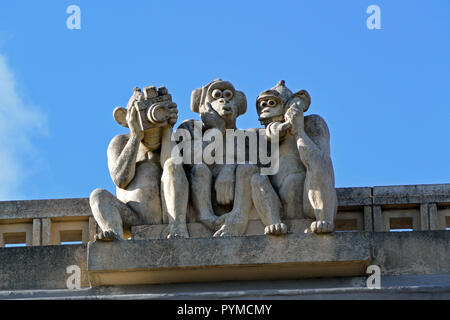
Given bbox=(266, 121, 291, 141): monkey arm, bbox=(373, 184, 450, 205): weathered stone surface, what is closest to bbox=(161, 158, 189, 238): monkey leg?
bbox=(266, 121, 291, 141): monkey arm

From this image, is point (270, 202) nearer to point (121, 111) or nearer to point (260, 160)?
point (260, 160)

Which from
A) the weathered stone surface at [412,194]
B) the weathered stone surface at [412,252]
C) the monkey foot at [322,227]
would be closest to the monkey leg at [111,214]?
the monkey foot at [322,227]

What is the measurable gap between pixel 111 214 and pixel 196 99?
87.6 inches

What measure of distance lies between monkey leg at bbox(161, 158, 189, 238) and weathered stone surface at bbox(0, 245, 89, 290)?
1.17 m

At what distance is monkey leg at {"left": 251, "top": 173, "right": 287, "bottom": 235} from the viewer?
18561 millimetres

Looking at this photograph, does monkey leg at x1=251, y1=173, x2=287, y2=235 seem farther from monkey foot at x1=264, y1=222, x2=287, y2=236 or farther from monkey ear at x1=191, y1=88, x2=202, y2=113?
monkey ear at x1=191, y1=88, x2=202, y2=113

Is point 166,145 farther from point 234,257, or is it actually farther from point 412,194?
point 412,194

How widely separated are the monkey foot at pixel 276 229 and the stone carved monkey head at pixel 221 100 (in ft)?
6.55

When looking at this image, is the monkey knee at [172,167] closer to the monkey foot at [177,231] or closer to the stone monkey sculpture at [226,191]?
the stone monkey sculpture at [226,191]

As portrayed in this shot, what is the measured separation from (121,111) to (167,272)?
2407mm

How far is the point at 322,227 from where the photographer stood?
59.9ft
